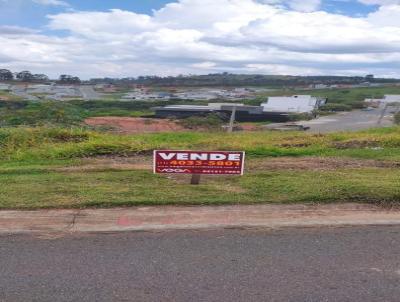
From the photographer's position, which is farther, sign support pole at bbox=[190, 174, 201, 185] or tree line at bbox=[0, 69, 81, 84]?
tree line at bbox=[0, 69, 81, 84]

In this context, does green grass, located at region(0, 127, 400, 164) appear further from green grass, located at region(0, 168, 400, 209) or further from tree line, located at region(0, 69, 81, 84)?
tree line, located at region(0, 69, 81, 84)

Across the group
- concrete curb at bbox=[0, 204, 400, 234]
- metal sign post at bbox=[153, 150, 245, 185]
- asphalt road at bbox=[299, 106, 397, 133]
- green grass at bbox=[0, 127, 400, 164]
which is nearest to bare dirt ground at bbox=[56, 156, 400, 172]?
green grass at bbox=[0, 127, 400, 164]

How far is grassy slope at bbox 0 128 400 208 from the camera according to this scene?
6.37 metres

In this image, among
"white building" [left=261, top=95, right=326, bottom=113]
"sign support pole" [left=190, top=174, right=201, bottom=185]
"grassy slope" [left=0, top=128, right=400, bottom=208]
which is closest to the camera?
"grassy slope" [left=0, top=128, right=400, bottom=208]

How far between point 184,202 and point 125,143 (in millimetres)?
4438

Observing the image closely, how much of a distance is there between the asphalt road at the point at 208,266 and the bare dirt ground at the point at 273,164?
3291mm

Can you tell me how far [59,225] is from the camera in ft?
17.9

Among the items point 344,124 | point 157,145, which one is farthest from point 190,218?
point 344,124

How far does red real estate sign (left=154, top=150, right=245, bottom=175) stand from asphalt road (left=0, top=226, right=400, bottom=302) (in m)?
1.67

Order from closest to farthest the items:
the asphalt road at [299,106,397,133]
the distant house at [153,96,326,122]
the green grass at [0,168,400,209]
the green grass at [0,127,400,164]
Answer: the green grass at [0,168,400,209]
the green grass at [0,127,400,164]
the asphalt road at [299,106,397,133]
the distant house at [153,96,326,122]

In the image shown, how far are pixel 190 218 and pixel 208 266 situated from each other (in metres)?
1.35

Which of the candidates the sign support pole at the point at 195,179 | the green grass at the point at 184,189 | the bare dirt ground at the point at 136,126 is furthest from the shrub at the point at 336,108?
the sign support pole at the point at 195,179

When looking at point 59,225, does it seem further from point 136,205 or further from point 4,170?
point 4,170

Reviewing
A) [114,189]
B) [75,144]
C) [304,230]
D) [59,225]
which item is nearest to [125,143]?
[75,144]
